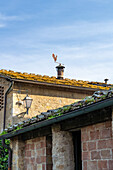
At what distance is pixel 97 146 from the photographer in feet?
20.7

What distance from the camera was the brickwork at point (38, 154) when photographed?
8094 mm

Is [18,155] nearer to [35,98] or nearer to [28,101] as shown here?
[28,101]

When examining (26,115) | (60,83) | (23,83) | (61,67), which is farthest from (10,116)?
(61,67)

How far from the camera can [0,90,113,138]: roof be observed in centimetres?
561

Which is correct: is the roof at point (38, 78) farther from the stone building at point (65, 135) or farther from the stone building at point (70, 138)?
the stone building at point (70, 138)

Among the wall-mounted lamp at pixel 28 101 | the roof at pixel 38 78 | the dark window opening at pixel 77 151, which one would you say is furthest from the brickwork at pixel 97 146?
the roof at pixel 38 78

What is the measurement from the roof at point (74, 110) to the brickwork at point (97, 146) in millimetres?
512

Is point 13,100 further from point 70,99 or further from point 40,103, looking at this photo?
point 70,99

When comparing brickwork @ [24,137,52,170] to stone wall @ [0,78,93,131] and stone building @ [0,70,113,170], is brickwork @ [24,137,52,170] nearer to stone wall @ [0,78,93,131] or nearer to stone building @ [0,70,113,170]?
stone building @ [0,70,113,170]

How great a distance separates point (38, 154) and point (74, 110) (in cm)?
265

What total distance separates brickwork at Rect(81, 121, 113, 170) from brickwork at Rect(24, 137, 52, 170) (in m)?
1.66

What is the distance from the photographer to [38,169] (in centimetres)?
834

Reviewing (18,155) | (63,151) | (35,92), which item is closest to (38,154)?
(18,155)

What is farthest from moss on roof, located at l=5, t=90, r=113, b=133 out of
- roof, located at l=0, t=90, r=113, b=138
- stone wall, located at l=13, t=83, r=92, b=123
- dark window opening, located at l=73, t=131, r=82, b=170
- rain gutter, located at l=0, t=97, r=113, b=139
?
stone wall, located at l=13, t=83, r=92, b=123
